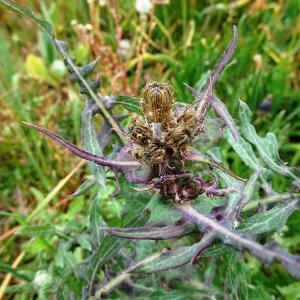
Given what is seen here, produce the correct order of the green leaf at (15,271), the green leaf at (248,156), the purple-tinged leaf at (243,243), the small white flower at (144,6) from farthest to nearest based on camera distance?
the small white flower at (144,6) → the green leaf at (15,271) → the green leaf at (248,156) → the purple-tinged leaf at (243,243)

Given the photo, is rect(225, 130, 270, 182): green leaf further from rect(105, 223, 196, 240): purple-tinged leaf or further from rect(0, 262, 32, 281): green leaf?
rect(0, 262, 32, 281): green leaf

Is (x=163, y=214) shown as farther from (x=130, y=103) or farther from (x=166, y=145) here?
(x=130, y=103)

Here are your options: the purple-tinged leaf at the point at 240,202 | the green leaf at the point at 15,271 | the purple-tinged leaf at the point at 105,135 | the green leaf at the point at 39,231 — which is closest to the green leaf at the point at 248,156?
the purple-tinged leaf at the point at 240,202

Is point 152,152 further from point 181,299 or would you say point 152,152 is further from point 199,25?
point 199,25

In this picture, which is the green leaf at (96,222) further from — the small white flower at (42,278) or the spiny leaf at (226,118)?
the spiny leaf at (226,118)

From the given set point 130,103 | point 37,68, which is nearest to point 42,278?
point 130,103

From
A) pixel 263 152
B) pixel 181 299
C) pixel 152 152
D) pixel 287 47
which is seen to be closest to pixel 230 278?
pixel 181 299

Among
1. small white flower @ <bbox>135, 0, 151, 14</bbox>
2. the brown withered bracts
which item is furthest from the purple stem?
small white flower @ <bbox>135, 0, 151, 14</bbox>
